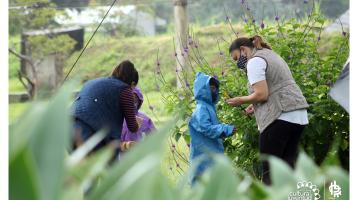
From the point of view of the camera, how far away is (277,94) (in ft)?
16.2

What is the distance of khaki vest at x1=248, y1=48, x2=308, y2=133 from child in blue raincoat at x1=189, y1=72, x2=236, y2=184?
223mm

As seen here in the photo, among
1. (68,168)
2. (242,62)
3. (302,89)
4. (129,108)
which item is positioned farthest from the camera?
(302,89)

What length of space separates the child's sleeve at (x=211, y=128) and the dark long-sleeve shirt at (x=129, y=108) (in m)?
0.51

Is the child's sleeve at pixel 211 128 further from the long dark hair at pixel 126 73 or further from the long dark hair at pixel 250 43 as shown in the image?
the long dark hair at pixel 126 73

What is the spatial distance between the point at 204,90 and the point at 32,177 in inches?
164

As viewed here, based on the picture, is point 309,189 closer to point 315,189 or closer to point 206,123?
point 315,189

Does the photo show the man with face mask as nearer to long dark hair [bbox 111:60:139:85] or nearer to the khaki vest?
the khaki vest

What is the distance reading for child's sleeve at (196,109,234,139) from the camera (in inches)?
194

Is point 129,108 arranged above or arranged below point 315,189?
below

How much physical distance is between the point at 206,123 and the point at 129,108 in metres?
0.58

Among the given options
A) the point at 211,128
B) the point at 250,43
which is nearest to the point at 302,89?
the point at 250,43

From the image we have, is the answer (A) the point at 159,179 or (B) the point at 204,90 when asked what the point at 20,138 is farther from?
(B) the point at 204,90

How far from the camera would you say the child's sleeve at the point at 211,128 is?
4.93 meters

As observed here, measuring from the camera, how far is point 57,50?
56.6 feet
